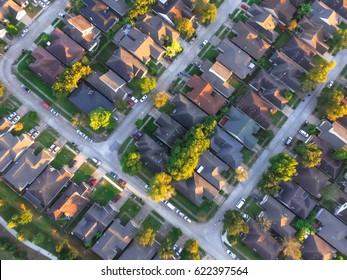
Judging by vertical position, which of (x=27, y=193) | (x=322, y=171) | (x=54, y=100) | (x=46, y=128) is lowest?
(x=27, y=193)

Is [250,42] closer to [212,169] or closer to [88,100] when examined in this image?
[212,169]

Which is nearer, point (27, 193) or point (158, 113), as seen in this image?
point (27, 193)

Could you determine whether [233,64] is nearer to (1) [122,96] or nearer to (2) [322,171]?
(1) [122,96]

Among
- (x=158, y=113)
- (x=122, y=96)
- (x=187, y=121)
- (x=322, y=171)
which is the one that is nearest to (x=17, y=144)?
(x=122, y=96)

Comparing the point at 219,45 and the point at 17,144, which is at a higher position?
the point at 219,45

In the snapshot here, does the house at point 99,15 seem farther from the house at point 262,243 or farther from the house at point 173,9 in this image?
the house at point 262,243
